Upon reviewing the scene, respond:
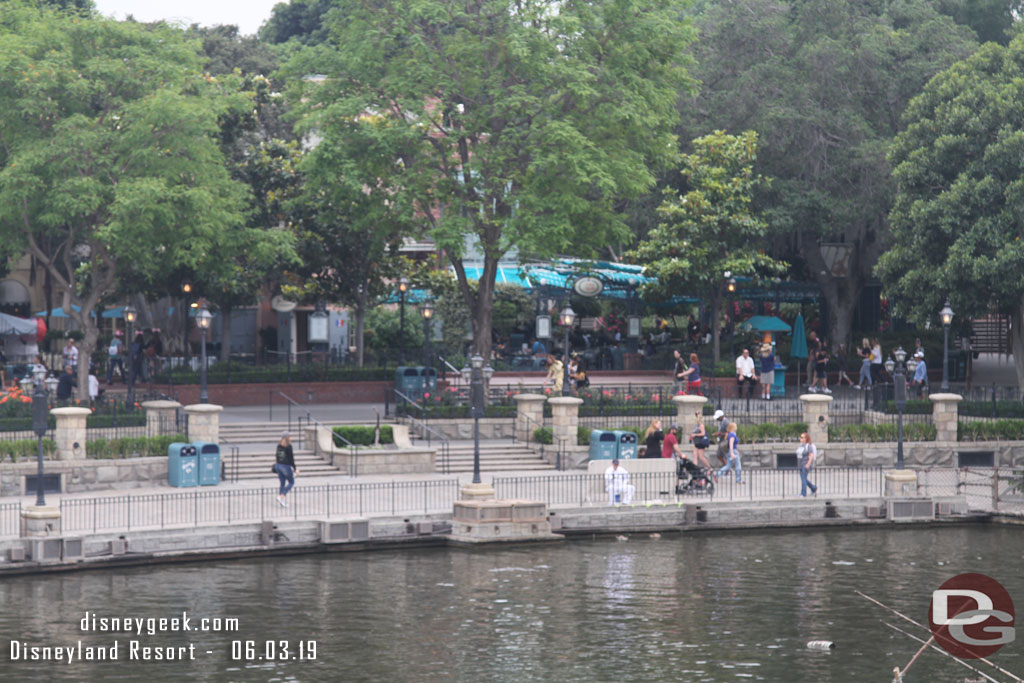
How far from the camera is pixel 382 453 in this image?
127 feet

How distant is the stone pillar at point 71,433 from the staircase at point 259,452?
3624 millimetres

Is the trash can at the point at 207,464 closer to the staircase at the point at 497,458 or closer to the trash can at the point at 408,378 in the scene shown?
the staircase at the point at 497,458

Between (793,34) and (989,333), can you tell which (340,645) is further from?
(989,333)

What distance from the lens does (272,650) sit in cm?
2372

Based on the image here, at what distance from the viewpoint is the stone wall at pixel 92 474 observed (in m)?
35.2

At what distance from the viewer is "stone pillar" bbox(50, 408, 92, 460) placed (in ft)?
118

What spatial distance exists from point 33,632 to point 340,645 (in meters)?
4.99

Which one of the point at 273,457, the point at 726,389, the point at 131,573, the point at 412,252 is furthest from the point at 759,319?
the point at 131,573

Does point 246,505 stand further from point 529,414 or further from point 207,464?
point 529,414

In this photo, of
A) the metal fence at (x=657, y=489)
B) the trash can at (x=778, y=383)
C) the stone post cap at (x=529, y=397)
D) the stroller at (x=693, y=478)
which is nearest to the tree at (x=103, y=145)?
the stone post cap at (x=529, y=397)

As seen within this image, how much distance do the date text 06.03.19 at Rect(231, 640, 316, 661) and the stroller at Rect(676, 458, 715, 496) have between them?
14.1 meters

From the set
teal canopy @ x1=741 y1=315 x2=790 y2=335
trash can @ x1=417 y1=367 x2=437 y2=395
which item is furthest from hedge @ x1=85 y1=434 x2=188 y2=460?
teal canopy @ x1=741 y1=315 x2=790 y2=335

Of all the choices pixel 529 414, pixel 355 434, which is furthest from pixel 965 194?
pixel 355 434

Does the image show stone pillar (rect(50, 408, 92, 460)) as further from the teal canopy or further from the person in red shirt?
the teal canopy
